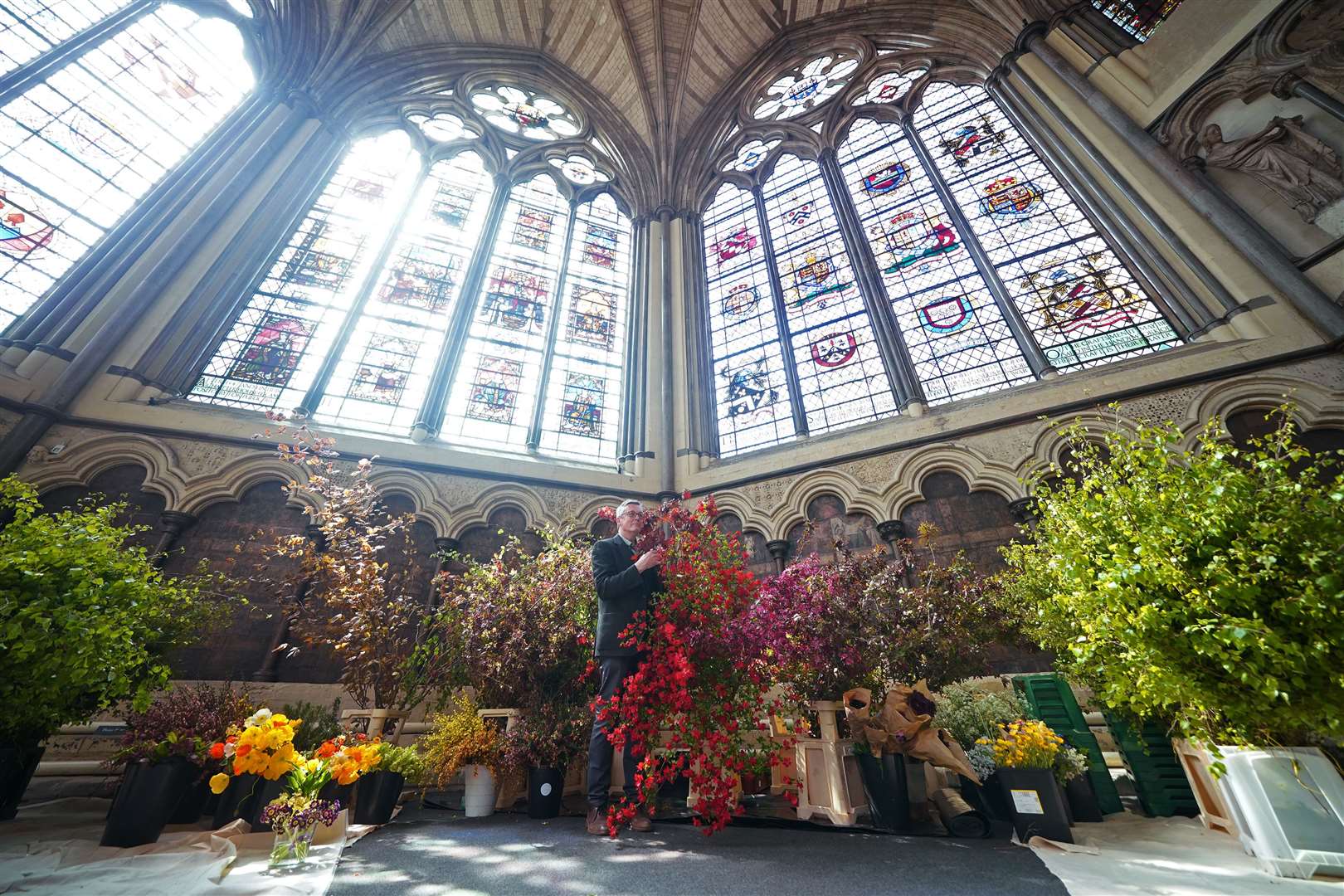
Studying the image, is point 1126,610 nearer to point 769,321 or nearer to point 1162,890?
point 1162,890

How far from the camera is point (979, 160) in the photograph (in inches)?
324

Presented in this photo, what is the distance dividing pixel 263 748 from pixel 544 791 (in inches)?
59.2

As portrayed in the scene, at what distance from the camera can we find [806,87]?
1139 centimetres

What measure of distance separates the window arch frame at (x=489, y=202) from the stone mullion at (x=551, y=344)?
18mm

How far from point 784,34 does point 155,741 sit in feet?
49.0

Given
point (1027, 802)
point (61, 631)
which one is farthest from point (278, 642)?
point (1027, 802)

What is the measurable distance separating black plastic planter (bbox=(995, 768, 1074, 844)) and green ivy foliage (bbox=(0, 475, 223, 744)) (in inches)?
160

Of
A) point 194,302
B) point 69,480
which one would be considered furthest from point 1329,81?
point 69,480

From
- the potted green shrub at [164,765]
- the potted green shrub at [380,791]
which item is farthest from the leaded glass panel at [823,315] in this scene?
the potted green shrub at [164,765]

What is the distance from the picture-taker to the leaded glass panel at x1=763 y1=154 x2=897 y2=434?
692 cm

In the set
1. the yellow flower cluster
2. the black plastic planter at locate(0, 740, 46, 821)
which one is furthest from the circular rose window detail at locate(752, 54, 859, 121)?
the black plastic planter at locate(0, 740, 46, 821)

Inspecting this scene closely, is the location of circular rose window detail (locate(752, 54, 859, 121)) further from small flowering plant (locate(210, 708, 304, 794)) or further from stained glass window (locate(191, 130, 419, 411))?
small flowering plant (locate(210, 708, 304, 794))

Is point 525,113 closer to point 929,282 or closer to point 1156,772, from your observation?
point 929,282

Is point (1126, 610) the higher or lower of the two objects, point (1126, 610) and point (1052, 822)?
the higher
